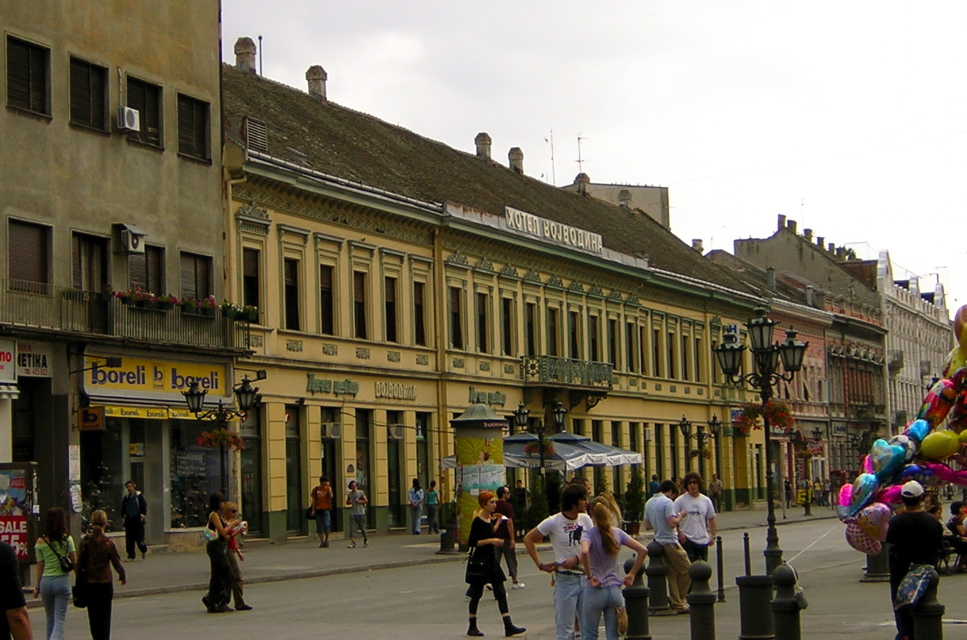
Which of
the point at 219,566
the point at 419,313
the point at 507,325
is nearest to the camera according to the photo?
the point at 219,566

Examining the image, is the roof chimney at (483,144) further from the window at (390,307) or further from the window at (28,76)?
the window at (28,76)

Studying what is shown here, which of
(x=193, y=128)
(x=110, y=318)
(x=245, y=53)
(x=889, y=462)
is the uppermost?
(x=245, y=53)

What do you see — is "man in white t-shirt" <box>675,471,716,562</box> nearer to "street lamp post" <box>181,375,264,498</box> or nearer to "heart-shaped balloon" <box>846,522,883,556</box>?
"heart-shaped balloon" <box>846,522,883,556</box>

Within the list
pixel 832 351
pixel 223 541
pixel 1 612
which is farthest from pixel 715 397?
pixel 1 612

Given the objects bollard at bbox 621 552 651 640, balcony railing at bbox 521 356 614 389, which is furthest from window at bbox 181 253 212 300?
bollard at bbox 621 552 651 640

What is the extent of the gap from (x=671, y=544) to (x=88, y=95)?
65.1ft

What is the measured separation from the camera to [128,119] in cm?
3609

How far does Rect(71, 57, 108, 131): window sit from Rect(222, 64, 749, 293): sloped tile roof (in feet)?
19.5

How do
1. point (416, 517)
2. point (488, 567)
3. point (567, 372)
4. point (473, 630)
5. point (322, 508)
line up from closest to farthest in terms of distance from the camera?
point (473, 630) → point (488, 567) → point (322, 508) → point (416, 517) → point (567, 372)

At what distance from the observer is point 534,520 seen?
40.2 metres

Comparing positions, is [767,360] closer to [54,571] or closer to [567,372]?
[54,571]

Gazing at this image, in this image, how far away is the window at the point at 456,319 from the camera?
167 feet

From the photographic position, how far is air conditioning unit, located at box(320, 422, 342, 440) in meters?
44.3

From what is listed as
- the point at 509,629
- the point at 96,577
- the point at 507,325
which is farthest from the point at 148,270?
the point at 96,577
